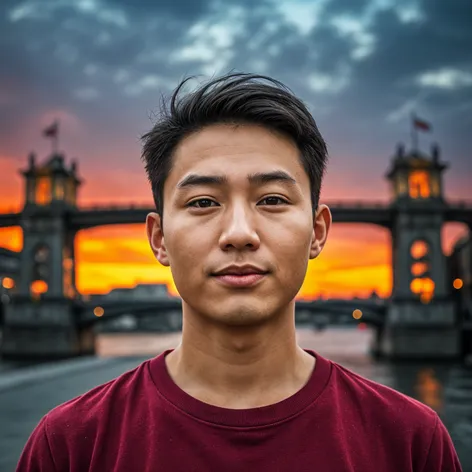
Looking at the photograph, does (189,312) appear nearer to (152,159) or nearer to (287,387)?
(287,387)

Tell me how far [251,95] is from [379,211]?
58.7 metres

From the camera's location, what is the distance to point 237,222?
2309mm

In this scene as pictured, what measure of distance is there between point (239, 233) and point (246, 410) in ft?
2.12

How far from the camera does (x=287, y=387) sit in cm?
254

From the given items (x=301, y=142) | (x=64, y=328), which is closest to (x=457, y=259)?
(x=64, y=328)

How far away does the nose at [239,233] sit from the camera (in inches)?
89.7

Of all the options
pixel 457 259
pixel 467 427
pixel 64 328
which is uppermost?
pixel 457 259

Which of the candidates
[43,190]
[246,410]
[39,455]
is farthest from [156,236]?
[43,190]

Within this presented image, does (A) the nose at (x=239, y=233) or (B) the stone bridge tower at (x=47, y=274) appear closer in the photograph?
(A) the nose at (x=239, y=233)

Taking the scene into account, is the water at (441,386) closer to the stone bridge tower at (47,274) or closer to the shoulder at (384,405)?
the shoulder at (384,405)

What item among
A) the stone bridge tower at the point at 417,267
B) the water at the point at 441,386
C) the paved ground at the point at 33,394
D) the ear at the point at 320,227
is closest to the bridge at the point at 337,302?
the stone bridge tower at the point at 417,267

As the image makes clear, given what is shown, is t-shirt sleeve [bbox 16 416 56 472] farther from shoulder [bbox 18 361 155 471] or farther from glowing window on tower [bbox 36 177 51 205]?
glowing window on tower [bbox 36 177 51 205]

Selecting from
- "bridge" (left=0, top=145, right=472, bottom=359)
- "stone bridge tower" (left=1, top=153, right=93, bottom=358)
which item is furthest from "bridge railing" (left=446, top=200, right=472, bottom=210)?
"stone bridge tower" (left=1, top=153, right=93, bottom=358)

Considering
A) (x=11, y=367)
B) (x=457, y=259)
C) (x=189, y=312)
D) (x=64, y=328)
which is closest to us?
(x=189, y=312)
